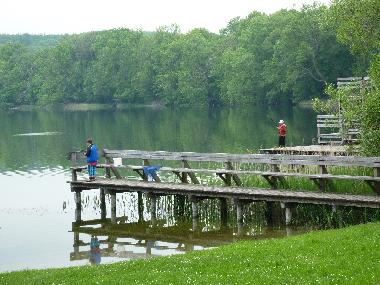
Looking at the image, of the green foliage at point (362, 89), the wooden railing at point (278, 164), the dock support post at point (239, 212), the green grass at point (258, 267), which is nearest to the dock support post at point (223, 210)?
the wooden railing at point (278, 164)

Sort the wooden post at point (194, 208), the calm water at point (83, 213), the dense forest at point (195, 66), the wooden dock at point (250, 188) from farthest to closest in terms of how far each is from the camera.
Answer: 1. the dense forest at point (195, 66)
2. the wooden post at point (194, 208)
3. the calm water at point (83, 213)
4. the wooden dock at point (250, 188)

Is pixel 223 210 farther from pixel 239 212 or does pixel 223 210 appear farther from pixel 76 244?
pixel 76 244

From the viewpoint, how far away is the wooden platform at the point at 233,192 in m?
26.6

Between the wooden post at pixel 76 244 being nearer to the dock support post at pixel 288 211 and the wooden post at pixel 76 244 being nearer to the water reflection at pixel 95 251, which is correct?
the water reflection at pixel 95 251

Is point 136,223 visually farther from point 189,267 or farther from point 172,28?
point 172,28

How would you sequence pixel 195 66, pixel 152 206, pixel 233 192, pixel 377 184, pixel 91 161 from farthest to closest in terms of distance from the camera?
pixel 195 66 → pixel 91 161 → pixel 152 206 → pixel 233 192 → pixel 377 184

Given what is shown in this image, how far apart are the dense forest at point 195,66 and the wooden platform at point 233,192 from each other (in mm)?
57794

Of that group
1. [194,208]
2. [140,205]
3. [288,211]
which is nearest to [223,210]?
[194,208]

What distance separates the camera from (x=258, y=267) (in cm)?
1808

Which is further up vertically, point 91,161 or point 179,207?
point 91,161

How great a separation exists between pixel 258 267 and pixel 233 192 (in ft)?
37.6

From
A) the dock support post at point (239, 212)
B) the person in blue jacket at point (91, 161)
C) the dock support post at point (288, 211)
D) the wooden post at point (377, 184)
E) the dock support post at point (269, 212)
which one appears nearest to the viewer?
the wooden post at point (377, 184)

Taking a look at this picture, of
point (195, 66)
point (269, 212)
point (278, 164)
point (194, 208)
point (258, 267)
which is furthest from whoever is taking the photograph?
point (195, 66)

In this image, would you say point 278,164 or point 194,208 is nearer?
point 278,164
